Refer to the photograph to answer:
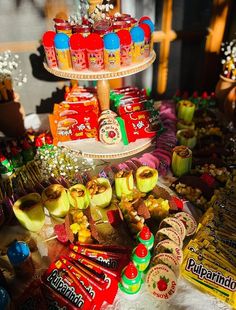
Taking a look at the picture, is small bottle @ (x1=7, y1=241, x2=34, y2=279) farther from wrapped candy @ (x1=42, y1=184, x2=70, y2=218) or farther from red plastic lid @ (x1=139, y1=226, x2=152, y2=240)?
red plastic lid @ (x1=139, y1=226, x2=152, y2=240)

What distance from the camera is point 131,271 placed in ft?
4.52

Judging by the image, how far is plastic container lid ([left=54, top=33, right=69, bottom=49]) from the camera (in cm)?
163

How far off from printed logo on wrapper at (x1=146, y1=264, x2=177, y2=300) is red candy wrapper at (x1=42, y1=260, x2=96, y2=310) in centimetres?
27

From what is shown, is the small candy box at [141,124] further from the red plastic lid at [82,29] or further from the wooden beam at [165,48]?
the wooden beam at [165,48]

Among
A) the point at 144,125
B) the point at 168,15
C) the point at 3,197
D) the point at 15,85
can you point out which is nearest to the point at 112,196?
the point at 144,125

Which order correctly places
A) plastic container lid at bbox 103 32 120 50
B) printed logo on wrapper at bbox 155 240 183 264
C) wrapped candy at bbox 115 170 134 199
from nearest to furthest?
1. printed logo on wrapper at bbox 155 240 183 264
2. plastic container lid at bbox 103 32 120 50
3. wrapped candy at bbox 115 170 134 199

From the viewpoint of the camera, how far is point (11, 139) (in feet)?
7.91

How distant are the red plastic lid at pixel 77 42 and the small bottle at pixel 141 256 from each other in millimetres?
996

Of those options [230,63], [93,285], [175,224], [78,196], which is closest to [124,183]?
[78,196]

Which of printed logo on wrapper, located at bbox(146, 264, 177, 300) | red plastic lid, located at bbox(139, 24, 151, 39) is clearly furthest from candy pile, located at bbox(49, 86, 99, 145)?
printed logo on wrapper, located at bbox(146, 264, 177, 300)

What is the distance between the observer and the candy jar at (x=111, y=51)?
62.0 inches

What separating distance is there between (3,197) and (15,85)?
1155mm

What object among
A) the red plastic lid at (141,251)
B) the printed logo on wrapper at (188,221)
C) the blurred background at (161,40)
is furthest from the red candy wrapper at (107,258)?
the blurred background at (161,40)

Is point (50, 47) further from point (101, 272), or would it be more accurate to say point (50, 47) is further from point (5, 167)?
point (101, 272)
